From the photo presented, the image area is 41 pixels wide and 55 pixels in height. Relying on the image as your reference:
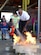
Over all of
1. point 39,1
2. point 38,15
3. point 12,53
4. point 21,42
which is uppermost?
point 39,1

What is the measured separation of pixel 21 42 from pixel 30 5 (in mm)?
4804

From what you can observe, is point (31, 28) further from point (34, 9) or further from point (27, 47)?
point (27, 47)

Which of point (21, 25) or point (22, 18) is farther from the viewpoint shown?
point (21, 25)

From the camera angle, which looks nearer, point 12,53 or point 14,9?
point 12,53

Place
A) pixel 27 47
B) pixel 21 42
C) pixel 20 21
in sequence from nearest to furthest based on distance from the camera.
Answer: pixel 27 47 → pixel 21 42 → pixel 20 21

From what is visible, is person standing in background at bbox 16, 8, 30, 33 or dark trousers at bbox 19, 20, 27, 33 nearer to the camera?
person standing in background at bbox 16, 8, 30, 33

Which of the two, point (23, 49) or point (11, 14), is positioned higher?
point (11, 14)

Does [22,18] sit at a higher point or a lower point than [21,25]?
higher

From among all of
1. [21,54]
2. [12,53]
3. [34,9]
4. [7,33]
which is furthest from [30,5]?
[21,54]

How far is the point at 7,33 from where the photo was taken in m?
11.5

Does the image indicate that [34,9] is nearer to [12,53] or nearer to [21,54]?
[12,53]

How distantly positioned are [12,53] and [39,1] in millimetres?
3990

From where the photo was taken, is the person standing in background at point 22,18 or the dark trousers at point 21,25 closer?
the person standing in background at point 22,18

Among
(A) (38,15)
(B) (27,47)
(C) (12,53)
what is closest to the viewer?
(B) (27,47)
